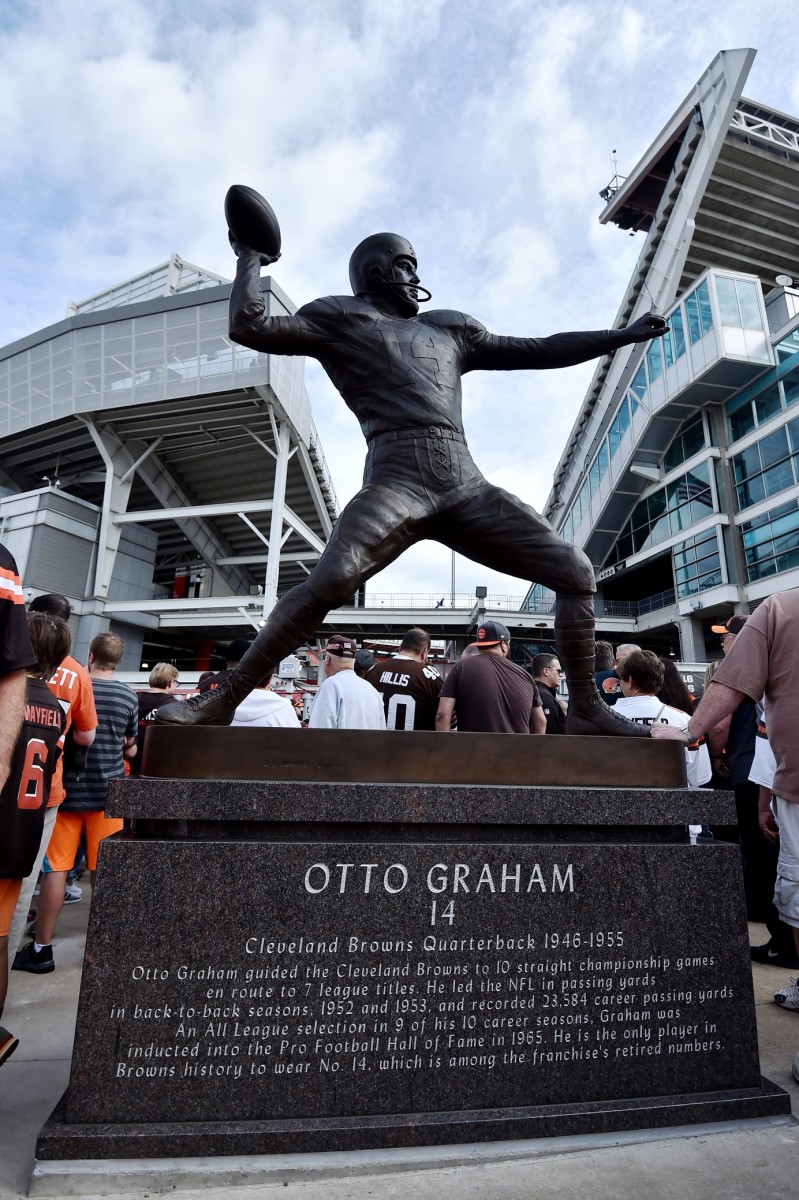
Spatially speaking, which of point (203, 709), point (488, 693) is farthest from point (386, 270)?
point (488, 693)

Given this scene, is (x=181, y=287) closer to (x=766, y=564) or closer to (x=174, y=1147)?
(x=766, y=564)

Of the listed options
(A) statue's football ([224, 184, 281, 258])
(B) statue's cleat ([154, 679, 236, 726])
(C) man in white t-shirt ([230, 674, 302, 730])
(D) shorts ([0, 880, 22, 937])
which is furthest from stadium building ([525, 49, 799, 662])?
(D) shorts ([0, 880, 22, 937])

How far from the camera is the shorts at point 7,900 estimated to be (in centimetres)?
235

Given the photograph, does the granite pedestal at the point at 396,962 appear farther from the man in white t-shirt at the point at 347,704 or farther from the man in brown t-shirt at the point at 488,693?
the man in white t-shirt at the point at 347,704

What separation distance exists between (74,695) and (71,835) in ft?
3.20

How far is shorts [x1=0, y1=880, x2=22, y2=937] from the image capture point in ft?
7.71

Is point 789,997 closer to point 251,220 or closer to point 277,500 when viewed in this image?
point 251,220

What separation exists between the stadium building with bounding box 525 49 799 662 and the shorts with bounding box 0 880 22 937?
25148mm

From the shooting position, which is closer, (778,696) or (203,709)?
(203,709)

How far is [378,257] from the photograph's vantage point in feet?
9.29

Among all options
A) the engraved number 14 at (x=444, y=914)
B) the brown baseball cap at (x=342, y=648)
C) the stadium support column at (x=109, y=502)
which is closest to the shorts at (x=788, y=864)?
the engraved number 14 at (x=444, y=914)

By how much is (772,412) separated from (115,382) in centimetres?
2639

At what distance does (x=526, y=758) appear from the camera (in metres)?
2.27

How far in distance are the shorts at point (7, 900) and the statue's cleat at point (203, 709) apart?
86cm
